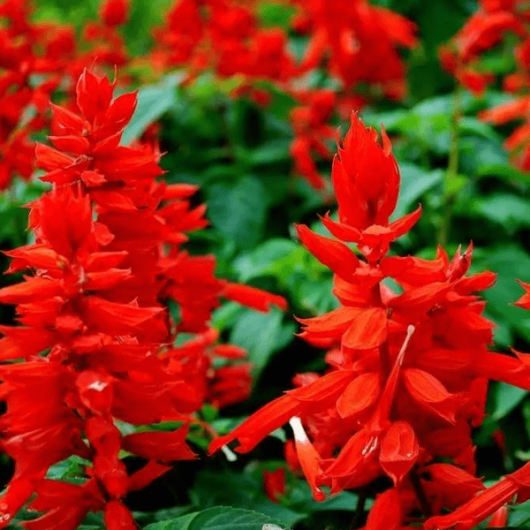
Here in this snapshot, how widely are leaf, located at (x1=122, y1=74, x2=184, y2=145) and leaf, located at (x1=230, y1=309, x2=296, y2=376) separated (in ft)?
1.79

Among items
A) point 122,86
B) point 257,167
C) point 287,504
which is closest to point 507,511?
point 287,504

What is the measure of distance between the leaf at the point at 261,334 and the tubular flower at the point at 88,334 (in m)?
0.93

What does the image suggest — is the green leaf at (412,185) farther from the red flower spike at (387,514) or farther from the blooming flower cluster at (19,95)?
the red flower spike at (387,514)

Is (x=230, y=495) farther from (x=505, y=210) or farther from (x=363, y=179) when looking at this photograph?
(x=505, y=210)

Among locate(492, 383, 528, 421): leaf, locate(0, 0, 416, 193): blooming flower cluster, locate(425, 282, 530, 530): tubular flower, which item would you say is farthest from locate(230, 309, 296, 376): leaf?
locate(425, 282, 530, 530): tubular flower

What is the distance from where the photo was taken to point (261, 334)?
2215 millimetres

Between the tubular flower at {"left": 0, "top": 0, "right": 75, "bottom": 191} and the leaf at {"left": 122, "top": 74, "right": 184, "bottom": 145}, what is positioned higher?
the tubular flower at {"left": 0, "top": 0, "right": 75, "bottom": 191}

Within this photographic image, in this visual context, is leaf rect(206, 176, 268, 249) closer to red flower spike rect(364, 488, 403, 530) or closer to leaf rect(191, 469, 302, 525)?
leaf rect(191, 469, 302, 525)

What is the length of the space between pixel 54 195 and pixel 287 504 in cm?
68

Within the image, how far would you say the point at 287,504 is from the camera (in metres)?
1.51

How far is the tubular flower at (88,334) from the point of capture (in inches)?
39.9

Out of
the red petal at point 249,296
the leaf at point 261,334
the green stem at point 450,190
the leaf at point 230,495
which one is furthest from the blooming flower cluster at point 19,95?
the green stem at point 450,190

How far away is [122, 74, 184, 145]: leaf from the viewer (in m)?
2.52

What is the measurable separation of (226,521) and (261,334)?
109 centimetres
